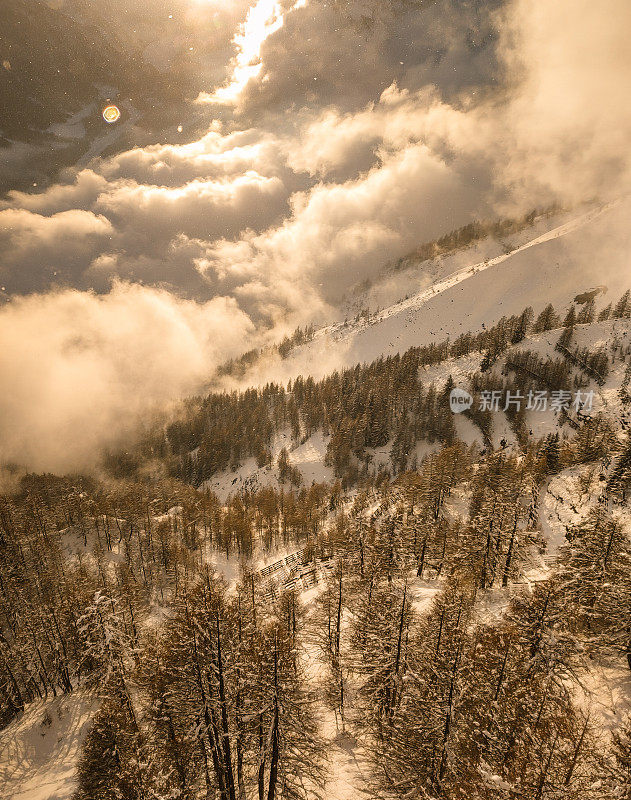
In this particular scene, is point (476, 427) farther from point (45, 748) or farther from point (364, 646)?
point (45, 748)

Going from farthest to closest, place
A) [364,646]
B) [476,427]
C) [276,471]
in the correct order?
[276,471] → [476,427] → [364,646]

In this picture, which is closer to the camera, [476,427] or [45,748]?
[45,748]

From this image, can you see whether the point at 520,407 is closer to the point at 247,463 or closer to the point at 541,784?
the point at 247,463

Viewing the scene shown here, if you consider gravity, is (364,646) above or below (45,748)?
above

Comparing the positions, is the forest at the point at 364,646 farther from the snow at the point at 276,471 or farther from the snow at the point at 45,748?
the snow at the point at 276,471

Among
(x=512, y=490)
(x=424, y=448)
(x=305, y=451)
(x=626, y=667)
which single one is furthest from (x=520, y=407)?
(x=626, y=667)

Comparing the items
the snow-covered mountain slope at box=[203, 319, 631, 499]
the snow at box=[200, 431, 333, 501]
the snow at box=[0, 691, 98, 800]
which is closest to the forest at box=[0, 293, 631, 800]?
the snow at box=[0, 691, 98, 800]

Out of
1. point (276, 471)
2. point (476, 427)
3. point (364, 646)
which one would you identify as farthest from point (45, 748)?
point (476, 427)

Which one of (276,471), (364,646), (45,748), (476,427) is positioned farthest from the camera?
(276,471)

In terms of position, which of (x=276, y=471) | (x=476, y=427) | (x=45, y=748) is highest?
(x=45, y=748)
